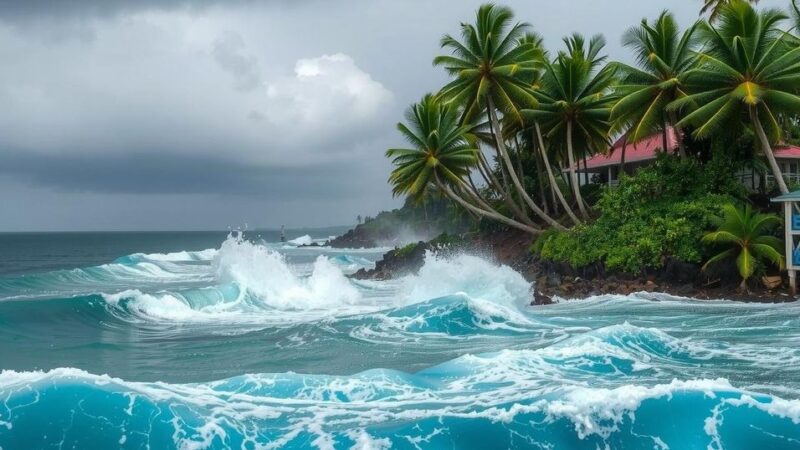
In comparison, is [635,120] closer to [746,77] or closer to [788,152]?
[746,77]

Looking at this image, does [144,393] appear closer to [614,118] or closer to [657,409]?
[657,409]

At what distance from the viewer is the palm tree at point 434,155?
92.0ft

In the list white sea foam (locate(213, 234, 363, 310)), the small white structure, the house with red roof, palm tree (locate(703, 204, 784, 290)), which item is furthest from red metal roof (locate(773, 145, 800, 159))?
white sea foam (locate(213, 234, 363, 310))

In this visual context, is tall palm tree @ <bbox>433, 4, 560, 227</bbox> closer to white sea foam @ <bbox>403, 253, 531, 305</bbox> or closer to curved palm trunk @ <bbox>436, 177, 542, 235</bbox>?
curved palm trunk @ <bbox>436, 177, 542, 235</bbox>

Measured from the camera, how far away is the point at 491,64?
27.1 meters

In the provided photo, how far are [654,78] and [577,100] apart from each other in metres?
3.76

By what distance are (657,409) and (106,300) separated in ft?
54.0

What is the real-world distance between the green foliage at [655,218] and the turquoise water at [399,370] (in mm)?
2300

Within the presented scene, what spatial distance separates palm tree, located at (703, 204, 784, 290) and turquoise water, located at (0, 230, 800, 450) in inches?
67.9

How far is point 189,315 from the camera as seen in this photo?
19.0 metres

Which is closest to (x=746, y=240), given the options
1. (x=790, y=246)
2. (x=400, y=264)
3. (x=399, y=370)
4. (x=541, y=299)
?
(x=790, y=246)

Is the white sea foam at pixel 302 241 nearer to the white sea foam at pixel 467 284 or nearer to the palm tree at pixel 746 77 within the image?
the white sea foam at pixel 467 284

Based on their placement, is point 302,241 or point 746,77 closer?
point 746,77

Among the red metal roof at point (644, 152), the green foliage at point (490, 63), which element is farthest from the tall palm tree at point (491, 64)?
the red metal roof at point (644, 152)
